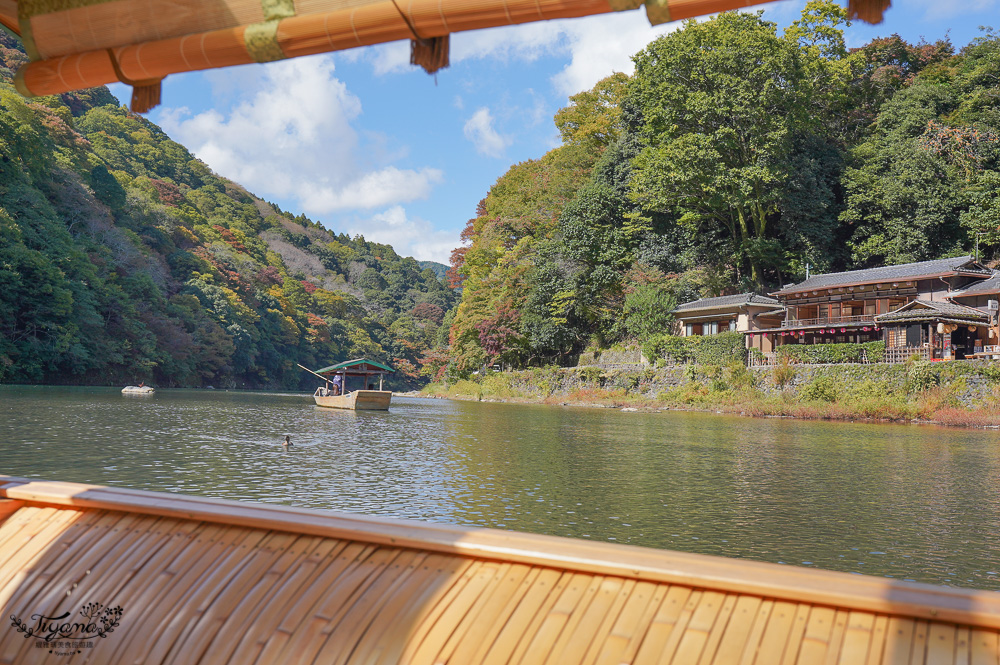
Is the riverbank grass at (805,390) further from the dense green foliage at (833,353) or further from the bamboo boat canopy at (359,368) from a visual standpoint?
the bamboo boat canopy at (359,368)

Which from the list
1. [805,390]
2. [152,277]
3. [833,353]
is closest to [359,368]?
[805,390]

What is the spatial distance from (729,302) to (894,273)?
868 centimetres

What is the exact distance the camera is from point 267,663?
3.17 metres

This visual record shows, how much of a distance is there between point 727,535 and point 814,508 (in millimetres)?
2766

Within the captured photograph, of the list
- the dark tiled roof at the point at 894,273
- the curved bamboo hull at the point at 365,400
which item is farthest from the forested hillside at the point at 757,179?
the curved bamboo hull at the point at 365,400

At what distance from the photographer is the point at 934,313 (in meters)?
33.7

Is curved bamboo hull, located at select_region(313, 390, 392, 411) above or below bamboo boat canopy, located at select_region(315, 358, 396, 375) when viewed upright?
below

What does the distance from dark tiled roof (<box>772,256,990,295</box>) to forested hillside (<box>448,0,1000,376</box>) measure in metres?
2.62

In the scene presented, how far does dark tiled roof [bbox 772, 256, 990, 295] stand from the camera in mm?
36406

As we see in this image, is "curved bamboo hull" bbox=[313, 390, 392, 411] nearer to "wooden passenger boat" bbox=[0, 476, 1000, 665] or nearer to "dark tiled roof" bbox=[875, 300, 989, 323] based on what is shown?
"dark tiled roof" bbox=[875, 300, 989, 323]

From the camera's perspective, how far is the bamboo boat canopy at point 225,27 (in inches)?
105

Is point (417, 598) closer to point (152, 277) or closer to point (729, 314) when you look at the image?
point (729, 314)

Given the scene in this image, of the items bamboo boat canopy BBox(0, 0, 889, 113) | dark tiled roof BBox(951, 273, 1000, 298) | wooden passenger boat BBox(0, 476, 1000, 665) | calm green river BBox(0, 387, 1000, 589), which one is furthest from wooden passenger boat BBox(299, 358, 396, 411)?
bamboo boat canopy BBox(0, 0, 889, 113)

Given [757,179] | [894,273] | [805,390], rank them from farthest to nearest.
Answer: [757,179] < [894,273] < [805,390]
